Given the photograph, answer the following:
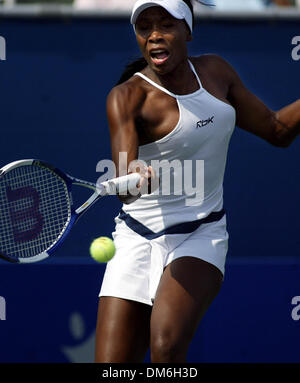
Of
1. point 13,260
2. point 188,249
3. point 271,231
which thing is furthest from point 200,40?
point 13,260

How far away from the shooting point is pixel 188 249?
129 inches

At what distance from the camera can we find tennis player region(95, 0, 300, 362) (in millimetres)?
3186

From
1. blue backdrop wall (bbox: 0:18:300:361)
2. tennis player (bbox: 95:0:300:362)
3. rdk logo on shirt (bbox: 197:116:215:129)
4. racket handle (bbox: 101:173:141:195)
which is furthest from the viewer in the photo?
blue backdrop wall (bbox: 0:18:300:361)

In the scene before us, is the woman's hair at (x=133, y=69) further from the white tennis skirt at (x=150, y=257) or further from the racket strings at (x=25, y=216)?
the white tennis skirt at (x=150, y=257)

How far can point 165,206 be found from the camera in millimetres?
3379

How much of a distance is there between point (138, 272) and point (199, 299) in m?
0.29

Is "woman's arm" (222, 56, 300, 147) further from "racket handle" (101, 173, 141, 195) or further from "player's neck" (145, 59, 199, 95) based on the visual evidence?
"racket handle" (101, 173, 141, 195)

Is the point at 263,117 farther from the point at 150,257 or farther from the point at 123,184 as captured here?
the point at 123,184

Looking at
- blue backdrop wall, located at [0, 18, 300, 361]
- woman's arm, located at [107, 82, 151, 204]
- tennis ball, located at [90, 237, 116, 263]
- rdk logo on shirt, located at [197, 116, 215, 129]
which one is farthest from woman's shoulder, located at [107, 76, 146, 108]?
blue backdrop wall, located at [0, 18, 300, 361]

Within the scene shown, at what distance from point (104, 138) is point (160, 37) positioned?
1282 millimetres

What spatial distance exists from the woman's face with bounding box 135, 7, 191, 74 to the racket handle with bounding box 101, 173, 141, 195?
0.59m

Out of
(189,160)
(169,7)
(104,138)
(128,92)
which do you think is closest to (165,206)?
(189,160)

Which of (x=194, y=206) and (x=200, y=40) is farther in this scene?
(x=200, y=40)
